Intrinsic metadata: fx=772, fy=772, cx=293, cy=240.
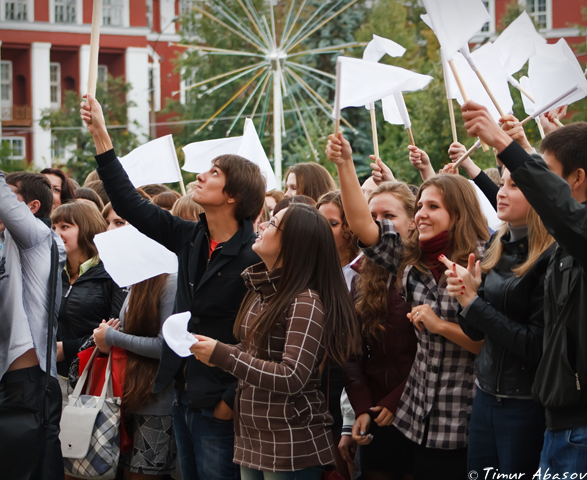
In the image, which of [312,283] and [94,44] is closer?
[312,283]


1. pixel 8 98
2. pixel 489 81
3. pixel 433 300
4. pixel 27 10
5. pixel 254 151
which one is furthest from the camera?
pixel 8 98

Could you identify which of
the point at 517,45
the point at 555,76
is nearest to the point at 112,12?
the point at 517,45

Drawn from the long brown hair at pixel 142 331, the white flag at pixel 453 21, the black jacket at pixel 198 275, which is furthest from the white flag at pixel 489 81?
the long brown hair at pixel 142 331

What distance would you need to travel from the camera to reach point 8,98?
3206 centimetres

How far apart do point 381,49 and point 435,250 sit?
1.47 meters

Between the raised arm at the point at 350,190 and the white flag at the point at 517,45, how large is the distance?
1.80 metres

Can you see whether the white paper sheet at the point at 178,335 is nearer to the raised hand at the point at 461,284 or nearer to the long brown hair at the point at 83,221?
the raised hand at the point at 461,284

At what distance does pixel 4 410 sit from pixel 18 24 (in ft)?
96.7

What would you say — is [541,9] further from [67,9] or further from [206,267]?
[206,267]

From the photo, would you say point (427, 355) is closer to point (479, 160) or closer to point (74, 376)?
point (74, 376)

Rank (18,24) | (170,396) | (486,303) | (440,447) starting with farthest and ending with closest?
(18,24), (170,396), (440,447), (486,303)

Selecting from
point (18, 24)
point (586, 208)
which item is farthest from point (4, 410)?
point (18, 24)

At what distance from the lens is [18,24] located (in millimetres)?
30047

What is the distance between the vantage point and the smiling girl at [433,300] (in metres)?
3.32
